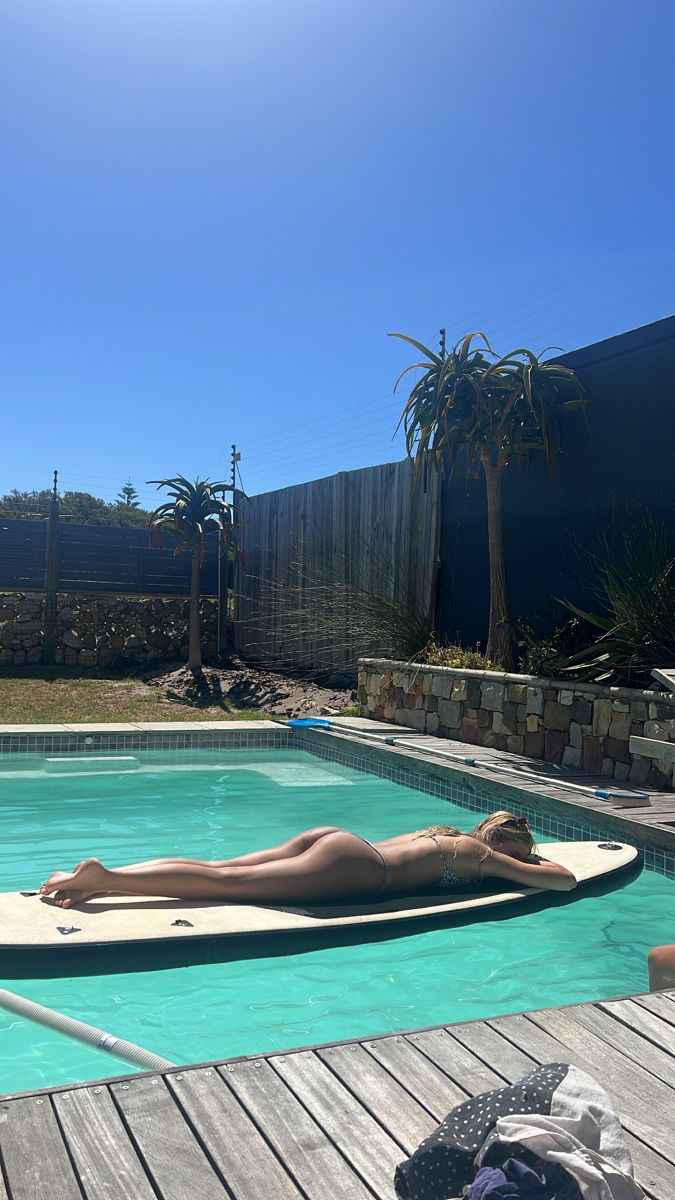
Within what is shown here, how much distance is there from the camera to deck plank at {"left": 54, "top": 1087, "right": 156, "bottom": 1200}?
5.40 ft

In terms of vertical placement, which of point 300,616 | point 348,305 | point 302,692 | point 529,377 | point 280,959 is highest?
point 348,305

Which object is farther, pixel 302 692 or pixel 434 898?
pixel 302 692

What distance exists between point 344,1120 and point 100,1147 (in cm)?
47

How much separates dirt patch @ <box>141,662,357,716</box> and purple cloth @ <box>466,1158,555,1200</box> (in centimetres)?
855

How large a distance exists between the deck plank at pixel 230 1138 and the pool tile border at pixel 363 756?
3.21 metres

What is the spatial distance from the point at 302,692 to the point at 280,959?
24.2 feet

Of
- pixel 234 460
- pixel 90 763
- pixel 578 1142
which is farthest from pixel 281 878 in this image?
pixel 234 460

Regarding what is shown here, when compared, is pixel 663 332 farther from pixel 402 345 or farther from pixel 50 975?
pixel 50 975

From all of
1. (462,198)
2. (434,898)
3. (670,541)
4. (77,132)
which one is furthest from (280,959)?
(462,198)

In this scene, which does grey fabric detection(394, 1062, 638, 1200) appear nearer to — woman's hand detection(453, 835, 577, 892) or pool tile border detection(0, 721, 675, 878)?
woman's hand detection(453, 835, 577, 892)

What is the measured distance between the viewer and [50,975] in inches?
130

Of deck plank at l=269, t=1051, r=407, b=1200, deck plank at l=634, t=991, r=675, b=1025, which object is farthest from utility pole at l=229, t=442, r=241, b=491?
deck plank at l=269, t=1051, r=407, b=1200

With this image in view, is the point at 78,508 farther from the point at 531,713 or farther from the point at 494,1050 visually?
the point at 494,1050

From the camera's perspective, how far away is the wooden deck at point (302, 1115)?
1675 millimetres
